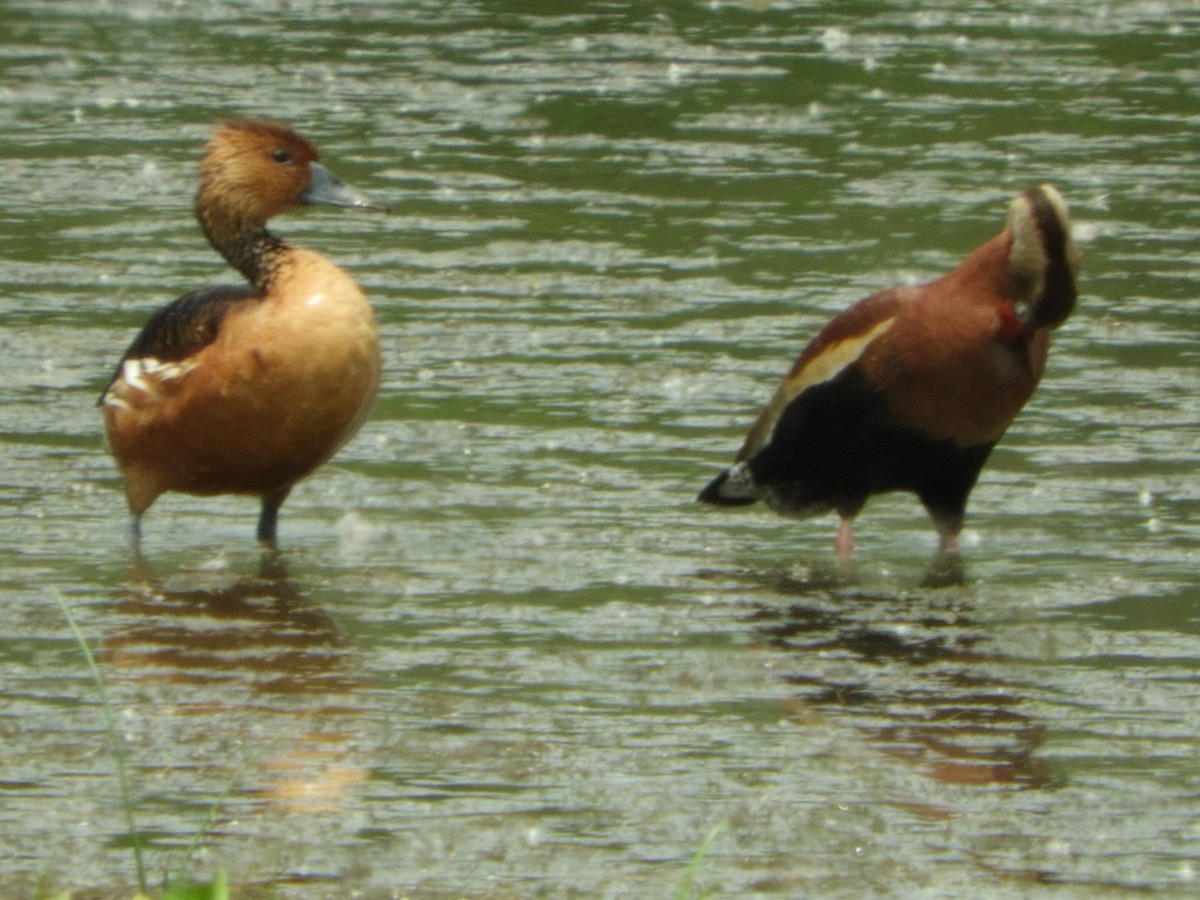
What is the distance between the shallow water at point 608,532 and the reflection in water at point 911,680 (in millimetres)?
20

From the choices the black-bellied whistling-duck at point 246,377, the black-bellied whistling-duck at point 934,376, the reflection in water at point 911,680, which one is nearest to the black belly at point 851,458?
the black-bellied whistling-duck at point 934,376

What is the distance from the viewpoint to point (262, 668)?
650 centimetres

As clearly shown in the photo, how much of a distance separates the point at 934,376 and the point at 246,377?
1.96 meters

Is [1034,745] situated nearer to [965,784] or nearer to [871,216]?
[965,784]

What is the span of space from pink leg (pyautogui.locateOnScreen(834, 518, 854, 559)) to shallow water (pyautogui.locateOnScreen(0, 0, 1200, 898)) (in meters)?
0.07

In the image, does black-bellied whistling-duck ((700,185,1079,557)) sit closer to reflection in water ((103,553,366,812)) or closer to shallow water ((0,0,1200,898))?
shallow water ((0,0,1200,898))

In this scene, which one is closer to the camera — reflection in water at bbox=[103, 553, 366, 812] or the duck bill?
reflection in water at bbox=[103, 553, 366, 812]

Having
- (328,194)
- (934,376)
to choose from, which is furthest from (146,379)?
(934,376)

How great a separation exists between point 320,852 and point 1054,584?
296 cm

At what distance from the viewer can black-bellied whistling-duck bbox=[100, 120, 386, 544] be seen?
24.6 ft

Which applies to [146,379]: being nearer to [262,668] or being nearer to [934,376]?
[262,668]

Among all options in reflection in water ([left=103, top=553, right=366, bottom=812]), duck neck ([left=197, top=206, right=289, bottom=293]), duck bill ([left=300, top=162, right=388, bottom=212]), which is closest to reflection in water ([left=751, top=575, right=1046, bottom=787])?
reflection in water ([left=103, top=553, right=366, bottom=812])

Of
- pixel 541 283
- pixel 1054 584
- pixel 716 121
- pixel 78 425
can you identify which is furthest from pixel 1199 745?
pixel 716 121

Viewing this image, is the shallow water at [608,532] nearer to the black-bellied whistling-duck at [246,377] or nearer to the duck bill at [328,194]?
the black-bellied whistling-duck at [246,377]
